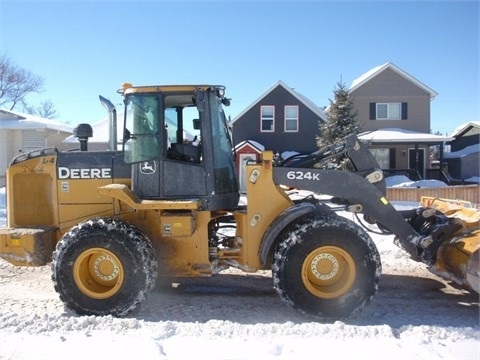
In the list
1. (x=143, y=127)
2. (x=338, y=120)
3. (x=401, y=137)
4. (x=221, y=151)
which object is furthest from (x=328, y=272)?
(x=401, y=137)

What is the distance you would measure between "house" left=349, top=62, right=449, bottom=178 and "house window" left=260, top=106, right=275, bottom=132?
4569 mm

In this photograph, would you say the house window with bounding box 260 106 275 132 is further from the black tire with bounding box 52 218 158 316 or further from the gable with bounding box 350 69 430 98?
the black tire with bounding box 52 218 158 316

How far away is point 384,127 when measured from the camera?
1018 inches

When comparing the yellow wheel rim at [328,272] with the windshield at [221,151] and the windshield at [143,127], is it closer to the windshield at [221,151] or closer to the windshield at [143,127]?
the windshield at [221,151]

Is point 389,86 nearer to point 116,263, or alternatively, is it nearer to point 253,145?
point 253,145

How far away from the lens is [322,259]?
5180 mm

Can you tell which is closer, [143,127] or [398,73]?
[143,127]

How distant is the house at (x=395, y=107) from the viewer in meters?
25.4

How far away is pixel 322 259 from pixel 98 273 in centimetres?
254

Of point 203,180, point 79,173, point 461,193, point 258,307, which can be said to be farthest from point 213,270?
point 461,193

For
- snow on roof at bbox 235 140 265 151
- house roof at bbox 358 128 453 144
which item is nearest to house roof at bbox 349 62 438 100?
house roof at bbox 358 128 453 144

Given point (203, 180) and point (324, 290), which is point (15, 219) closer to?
point (203, 180)

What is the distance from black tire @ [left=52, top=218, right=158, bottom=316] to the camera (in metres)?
5.11

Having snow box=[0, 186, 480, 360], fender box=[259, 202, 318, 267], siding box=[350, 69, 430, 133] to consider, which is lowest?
snow box=[0, 186, 480, 360]
